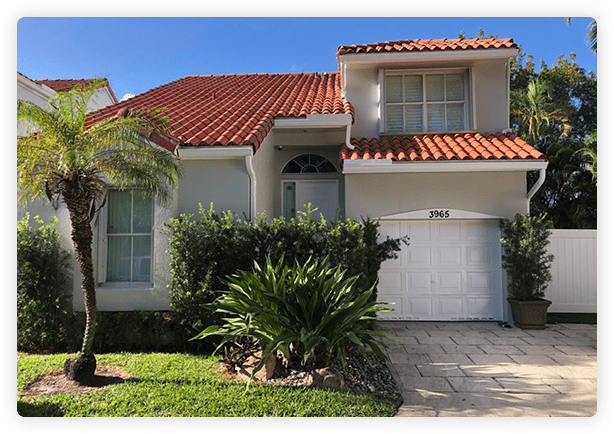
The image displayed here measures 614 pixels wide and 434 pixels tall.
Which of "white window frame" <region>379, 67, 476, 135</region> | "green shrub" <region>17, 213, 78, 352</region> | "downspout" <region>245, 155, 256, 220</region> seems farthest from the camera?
"white window frame" <region>379, 67, 476, 135</region>

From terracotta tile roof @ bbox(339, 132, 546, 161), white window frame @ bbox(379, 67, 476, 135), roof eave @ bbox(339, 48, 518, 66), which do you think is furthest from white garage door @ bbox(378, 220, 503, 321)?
roof eave @ bbox(339, 48, 518, 66)

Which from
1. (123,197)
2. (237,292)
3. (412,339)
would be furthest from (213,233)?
(412,339)

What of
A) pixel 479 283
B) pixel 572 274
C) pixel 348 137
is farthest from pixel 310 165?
pixel 572 274

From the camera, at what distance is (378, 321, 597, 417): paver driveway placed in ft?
15.1

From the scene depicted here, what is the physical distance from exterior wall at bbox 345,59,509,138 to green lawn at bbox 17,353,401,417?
7065 millimetres

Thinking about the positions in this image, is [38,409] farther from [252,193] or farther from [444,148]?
[444,148]

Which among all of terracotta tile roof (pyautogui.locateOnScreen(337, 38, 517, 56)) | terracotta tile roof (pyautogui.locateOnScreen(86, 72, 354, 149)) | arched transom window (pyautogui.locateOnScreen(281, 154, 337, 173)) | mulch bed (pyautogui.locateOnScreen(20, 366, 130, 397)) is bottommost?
mulch bed (pyautogui.locateOnScreen(20, 366, 130, 397))

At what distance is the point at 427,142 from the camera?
9289 millimetres

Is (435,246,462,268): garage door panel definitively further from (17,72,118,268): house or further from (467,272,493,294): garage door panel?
(17,72,118,268): house

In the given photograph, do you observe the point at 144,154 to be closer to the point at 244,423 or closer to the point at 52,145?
the point at 52,145

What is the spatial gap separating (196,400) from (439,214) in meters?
6.45

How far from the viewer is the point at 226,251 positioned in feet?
20.9

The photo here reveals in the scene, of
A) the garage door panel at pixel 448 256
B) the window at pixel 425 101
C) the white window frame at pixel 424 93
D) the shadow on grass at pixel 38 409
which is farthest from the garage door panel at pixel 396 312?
the shadow on grass at pixel 38 409
